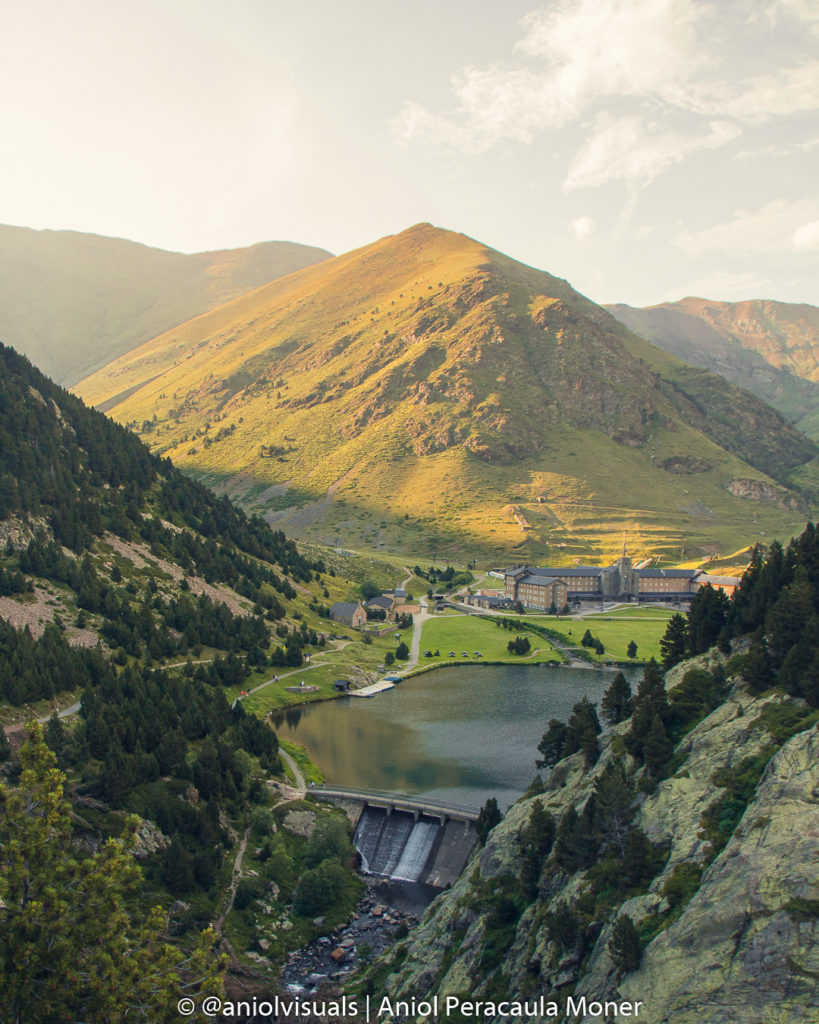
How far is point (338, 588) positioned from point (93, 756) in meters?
104

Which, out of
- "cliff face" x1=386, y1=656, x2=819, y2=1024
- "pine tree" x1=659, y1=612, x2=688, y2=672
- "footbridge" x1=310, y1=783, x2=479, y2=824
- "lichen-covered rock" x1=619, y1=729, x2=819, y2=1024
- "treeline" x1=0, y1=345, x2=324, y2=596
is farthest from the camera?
"treeline" x1=0, y1=345, x2=324, y2=596

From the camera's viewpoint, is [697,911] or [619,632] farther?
[619,632]

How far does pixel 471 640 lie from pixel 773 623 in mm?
92372

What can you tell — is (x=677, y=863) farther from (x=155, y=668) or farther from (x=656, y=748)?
(x=155, y=668)

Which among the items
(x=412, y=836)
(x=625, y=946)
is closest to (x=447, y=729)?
(x=412, y=836)

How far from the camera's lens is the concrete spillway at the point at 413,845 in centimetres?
6134

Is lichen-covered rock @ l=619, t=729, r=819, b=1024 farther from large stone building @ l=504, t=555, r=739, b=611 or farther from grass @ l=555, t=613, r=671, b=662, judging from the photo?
large stone building @ l=504, t=555, r=739, b=611

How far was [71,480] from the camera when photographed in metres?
124

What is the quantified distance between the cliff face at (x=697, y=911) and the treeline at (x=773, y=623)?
1.94 m

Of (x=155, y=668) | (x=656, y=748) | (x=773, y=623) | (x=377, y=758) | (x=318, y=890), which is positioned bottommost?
(x=318, y=890)

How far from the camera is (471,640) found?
135 meters

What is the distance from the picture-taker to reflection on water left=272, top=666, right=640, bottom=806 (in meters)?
75.1

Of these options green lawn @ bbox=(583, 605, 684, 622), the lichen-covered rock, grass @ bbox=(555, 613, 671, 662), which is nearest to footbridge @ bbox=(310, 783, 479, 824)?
the lichen-covered rock

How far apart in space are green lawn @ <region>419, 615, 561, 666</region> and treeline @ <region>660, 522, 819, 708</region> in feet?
194
